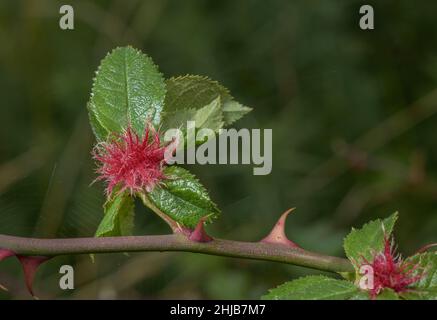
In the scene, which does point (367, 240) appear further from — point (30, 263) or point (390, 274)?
point (30, 263)

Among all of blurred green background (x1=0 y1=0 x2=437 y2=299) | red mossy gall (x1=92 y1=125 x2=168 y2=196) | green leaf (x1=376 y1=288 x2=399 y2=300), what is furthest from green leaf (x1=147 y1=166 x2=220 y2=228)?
blurred green background (x1=0 y1=0 x2=437 y2=299)

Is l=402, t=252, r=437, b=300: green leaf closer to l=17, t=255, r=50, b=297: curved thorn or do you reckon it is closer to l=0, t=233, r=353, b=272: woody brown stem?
l=0, t=233, r=353, b=272: woody brown stem

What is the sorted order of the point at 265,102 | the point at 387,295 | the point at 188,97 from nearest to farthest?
1. the point at 387,295
2. the point at 188,97
3. the point at 265,102

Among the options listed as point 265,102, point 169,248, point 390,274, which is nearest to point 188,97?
point 169,248

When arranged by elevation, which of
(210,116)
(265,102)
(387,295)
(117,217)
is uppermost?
(265,102)

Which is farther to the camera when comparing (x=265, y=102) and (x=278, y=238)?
(x=265, y=102)

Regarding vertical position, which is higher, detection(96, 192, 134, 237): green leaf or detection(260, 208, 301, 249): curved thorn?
detection(96, 192, 134, 237): green leaf

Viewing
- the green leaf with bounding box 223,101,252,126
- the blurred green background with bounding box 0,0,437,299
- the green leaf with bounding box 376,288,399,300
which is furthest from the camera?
the blurred green background with bounding box 0,0,437,299

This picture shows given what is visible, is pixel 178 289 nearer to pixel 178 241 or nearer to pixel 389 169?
pixel 389 169
